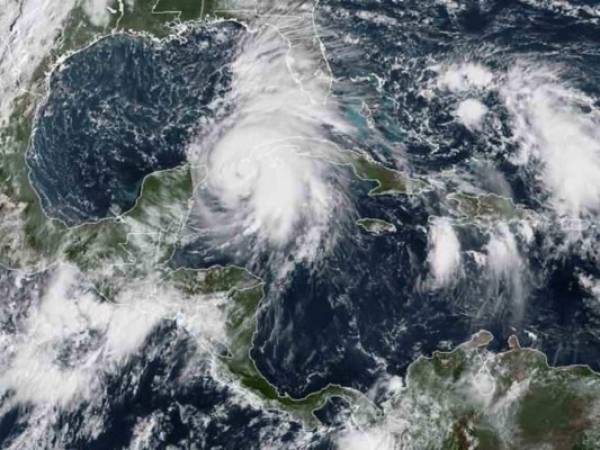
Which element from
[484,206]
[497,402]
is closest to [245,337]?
[497,402]

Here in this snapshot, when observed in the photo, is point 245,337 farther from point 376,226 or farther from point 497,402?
point 497,402

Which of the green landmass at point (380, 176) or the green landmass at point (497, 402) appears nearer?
the green landmass at point (497, 402)

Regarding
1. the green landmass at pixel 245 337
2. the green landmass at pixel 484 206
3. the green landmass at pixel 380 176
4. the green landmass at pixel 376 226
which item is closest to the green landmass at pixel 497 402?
the green landmass at pixel 245 337

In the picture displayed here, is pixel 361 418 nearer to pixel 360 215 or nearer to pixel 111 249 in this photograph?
pixel 360 215

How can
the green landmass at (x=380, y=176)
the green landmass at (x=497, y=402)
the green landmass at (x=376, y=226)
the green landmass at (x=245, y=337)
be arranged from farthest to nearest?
1. the green landmass at (x=380, y=176)
2. the green landmass at (x=376, y=226)
3. the green landmass at (x=245, y=337)
4. the green landmass at (x=497, y=402)

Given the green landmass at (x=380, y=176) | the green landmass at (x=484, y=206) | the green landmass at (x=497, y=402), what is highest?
the green landmass at (x=380, y=176)

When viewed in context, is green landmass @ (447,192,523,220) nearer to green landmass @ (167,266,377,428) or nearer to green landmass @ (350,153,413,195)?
green landmass @ (350,153,413,195)

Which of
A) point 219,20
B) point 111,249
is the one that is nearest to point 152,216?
point 111,249

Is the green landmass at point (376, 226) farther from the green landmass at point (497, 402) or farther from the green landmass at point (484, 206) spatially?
the green landmass at point (497, 402)

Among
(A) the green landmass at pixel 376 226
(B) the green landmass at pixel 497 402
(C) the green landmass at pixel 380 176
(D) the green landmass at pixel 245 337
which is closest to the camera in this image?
(B) the green landmass at pixel 497 402
